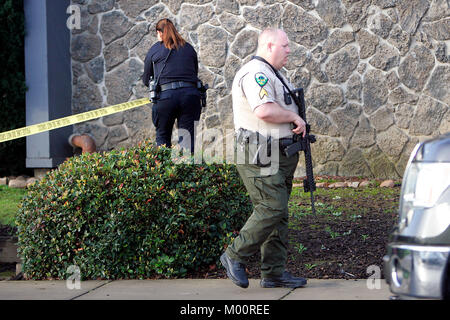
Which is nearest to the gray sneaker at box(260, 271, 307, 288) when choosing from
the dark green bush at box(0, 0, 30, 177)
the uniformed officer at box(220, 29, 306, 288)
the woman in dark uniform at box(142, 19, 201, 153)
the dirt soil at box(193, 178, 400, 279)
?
the uniformed officer at box(220, 29, 306, 288)

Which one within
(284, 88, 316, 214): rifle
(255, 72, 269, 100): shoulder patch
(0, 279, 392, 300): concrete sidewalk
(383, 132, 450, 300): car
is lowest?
(0, 279, 392, 300): concrete sidewalk

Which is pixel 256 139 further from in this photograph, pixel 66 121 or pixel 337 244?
pixel 66 121

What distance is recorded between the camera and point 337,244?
19.3ft

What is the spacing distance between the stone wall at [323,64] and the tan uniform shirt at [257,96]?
16.6 ft

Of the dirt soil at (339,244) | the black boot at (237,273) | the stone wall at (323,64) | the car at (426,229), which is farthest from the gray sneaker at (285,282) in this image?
the stone wall at (323,64)

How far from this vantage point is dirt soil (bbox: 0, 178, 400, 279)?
5.37 metres

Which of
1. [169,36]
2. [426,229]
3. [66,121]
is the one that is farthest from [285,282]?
[66,121]

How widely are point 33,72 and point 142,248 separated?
560 centimetres

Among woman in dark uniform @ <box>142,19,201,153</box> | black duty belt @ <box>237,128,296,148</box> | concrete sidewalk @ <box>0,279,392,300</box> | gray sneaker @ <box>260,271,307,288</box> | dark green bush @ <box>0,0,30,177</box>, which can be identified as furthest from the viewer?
dark green bush @ <box>0,0,30,177</box>

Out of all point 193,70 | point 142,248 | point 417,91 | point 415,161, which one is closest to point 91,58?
point 193,70

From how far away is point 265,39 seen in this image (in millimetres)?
4945

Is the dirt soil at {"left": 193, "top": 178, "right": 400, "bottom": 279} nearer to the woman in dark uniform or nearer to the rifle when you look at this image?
the rifle

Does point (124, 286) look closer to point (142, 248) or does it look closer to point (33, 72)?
point (142, 248)

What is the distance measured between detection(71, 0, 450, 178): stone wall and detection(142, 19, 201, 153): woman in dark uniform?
2.72 metres
